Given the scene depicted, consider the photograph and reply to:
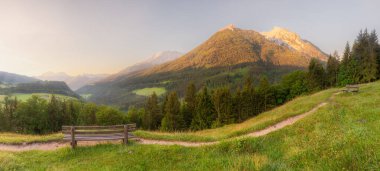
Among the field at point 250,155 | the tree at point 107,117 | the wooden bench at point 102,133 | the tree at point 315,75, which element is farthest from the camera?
the tree at point 107,117

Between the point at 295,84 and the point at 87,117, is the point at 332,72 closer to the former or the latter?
the point at 295,84

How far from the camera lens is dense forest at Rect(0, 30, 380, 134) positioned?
61.2 m

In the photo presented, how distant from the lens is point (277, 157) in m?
9.94

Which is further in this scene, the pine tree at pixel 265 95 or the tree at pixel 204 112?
the pine tree at pixel 265 95

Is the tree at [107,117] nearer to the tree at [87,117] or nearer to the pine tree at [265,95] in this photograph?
the tree at [87,117]

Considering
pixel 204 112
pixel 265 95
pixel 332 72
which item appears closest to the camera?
pixel 204 112

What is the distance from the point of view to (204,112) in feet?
202

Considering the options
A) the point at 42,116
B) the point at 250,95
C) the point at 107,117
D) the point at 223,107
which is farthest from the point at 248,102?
the point at 42,116

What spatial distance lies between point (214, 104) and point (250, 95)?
12748 millimetres

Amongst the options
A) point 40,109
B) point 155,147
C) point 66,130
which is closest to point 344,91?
point 155,147

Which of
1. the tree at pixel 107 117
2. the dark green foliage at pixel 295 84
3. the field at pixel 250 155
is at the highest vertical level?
the dark green foliage at pixel 295 84

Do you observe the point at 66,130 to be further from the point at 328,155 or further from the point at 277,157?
the point at 328,155

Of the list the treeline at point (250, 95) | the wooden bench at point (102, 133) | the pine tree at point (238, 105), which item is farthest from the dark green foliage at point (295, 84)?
the wooden bench at point (102, 133)

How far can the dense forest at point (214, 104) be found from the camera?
6116 centimetres
